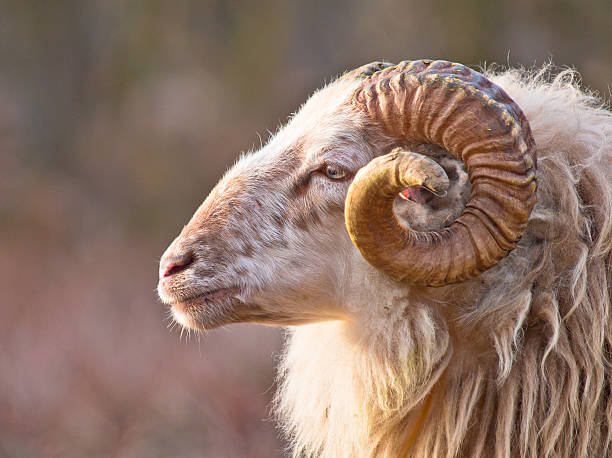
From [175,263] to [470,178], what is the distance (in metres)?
1.13

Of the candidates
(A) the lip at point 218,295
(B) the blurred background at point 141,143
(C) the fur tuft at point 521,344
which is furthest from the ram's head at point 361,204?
(B) the blurred background at point 141,143

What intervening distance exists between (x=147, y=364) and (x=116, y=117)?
3.63 metres

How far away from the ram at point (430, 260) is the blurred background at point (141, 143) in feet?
15.1

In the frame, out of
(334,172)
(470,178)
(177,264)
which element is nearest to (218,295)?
(177,264)

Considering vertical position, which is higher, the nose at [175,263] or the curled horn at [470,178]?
the curled horn at [470,178]

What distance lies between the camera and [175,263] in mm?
2988

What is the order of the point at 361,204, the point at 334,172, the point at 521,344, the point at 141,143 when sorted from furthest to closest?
the point at 141,143 → the point at 334,172 → the point at 521,344 → the point at 361,204

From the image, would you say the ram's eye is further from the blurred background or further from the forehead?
the blurred background

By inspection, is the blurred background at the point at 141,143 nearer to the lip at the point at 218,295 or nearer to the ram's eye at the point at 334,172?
the lip at the point at 218,295

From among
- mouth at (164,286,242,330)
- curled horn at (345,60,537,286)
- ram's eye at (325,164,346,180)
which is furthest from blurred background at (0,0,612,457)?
curled horn at (345,60,537,286)

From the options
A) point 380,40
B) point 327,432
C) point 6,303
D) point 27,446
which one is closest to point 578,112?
point 327,432

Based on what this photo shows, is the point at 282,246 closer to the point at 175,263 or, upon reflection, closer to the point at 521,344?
the point at 175,263

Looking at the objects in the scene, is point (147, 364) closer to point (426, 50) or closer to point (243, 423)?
point (243, 423)

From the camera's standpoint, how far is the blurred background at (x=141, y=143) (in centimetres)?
834
